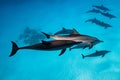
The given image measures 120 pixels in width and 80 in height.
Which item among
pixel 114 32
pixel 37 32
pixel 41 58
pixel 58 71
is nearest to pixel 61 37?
pixel 58 71

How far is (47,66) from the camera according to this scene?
15258mm

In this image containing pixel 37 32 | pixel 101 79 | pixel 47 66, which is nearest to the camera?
pixel 101 79

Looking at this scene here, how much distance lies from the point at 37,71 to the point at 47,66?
732 millimetres

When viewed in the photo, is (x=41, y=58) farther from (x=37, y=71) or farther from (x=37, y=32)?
(x=37, y=32)

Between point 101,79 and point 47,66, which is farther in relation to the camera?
point 47,66

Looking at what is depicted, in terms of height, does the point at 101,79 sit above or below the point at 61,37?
above

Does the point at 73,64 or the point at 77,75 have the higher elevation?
the point at 73,64

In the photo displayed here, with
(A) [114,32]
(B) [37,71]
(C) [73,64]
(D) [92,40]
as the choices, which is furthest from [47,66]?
(D) [92,40]

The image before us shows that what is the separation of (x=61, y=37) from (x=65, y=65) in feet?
33.1

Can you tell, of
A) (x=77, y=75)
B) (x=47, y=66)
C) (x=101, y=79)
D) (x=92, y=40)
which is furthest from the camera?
(x=47, y=66)

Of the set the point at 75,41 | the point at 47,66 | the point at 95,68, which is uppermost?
the point at 47,66

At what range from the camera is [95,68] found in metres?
13.9

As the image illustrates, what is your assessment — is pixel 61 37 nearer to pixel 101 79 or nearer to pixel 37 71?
pixel 101 79

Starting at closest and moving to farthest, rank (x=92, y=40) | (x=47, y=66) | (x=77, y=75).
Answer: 1. (x=92, y=40)
2. (x=77, y=75)
3. (x=47, y=66)
